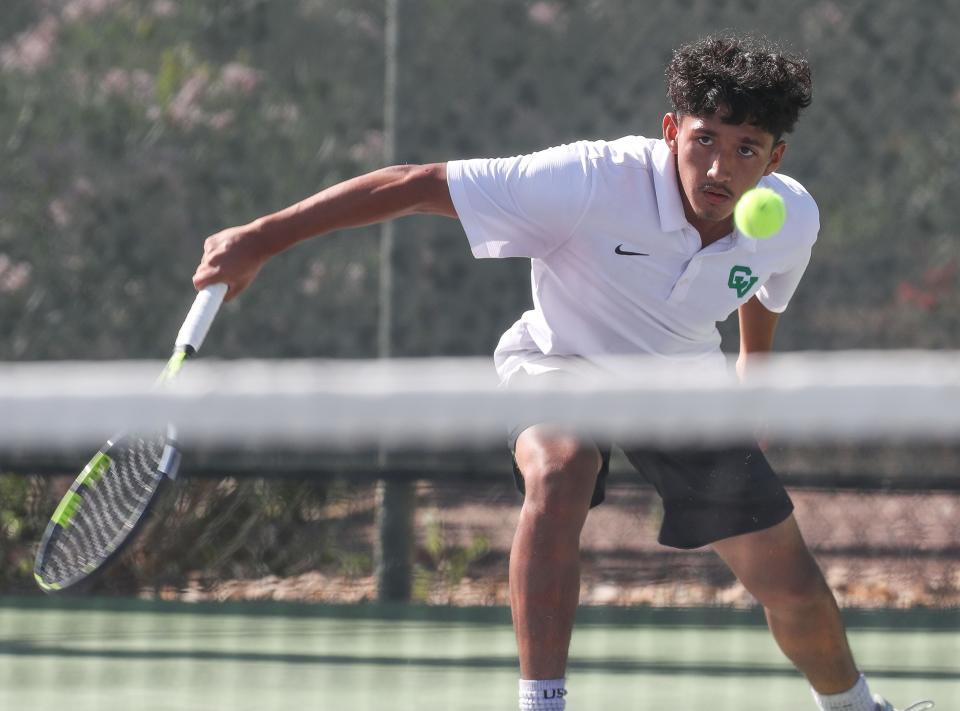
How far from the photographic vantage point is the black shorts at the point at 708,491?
2654 mm

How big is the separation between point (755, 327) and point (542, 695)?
0.85 m

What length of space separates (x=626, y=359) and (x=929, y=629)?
1796mm

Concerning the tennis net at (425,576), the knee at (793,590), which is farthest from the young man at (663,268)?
the tennis net at (425,576)

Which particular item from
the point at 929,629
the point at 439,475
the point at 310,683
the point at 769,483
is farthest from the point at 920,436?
the point at 439,475

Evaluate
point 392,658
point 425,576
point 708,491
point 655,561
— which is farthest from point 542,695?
point 425,576

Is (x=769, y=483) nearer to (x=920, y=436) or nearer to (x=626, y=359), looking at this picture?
(x=626, y=359)

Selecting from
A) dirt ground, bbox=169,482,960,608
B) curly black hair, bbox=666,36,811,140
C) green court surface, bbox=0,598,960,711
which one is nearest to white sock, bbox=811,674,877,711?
green court surface, bbox=0,598,960,711

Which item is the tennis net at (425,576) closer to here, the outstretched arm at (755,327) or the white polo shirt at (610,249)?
the outstretched arm at (755,327)

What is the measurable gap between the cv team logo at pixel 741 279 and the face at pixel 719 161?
12 cm

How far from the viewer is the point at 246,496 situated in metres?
4.66

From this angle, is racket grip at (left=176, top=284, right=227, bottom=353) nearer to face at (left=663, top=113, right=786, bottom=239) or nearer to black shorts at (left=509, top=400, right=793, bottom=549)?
black shorts at (left=509, top=400, right=793, bottom=549)

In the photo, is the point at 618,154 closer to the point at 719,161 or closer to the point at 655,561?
the point at 719,161

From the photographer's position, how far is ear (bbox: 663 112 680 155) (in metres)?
2.73

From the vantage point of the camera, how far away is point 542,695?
95.5 inches
